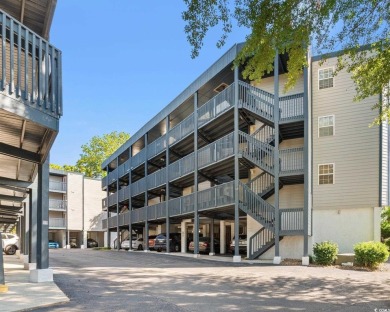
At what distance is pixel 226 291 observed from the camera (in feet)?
35.0

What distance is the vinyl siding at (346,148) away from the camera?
20453 mm

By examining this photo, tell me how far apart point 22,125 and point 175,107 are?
21.4 m

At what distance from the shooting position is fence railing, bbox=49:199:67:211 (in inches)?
2090

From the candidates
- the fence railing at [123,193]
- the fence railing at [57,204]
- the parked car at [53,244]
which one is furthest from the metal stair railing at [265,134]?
the parked car at [53,244]

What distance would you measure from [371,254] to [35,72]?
1434cm

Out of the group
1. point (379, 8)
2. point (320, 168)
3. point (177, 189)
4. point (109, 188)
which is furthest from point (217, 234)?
point (379, 8)

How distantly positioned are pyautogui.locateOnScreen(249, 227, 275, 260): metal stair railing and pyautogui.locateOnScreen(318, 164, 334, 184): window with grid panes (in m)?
3.92

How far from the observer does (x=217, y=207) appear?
23.1m

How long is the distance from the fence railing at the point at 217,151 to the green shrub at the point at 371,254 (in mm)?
8089

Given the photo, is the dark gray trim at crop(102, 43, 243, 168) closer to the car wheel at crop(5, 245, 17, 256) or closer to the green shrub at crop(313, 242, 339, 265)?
the green shrub at crop(313, 242, 339, 265)

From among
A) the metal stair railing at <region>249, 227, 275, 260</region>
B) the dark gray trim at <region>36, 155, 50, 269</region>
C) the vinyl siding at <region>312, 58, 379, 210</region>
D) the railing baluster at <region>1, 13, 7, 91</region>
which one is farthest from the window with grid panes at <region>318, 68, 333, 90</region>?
the railing baluster at <region>1, 13, 7, 91</region>

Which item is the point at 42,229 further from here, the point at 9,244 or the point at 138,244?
the point at 138,244

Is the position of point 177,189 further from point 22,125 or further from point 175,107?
point 22,125

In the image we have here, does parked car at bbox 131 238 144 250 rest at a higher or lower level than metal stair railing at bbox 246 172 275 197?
lower
